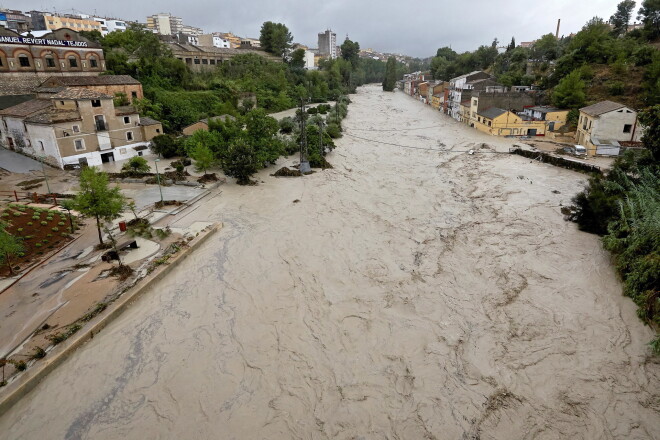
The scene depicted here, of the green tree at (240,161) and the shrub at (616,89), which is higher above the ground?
the shrub at (616,89)

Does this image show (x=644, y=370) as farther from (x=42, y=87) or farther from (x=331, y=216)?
(x=42, y=87)

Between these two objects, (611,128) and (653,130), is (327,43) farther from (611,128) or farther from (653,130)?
(653,130)

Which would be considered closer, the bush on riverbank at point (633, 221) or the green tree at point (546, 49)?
the bush on riverbank at point (633, 221)

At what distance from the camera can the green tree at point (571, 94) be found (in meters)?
37.5

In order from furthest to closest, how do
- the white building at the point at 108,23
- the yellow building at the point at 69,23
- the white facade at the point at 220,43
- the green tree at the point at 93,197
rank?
the white facade at the point at 220,43 → the white building at the point at 108,23 → the yellow building at the point at 69,23 → the green tree at the point at 93,197

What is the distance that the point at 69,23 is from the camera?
70375 mm

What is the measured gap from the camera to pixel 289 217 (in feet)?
62.8

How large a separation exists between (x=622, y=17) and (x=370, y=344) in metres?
72.6

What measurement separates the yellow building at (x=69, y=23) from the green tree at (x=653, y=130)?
253ft

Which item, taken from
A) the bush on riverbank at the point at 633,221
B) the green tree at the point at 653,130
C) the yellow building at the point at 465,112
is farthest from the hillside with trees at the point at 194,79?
the green tree at the point at 653,130

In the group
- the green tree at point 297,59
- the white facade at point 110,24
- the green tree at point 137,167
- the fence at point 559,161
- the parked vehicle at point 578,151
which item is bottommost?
the fence at point 559,161

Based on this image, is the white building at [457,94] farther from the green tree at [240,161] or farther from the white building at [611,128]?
the green tree at [240,161]

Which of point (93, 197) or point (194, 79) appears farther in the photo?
point (194, 79)

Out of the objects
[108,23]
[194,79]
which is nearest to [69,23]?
[108,23]
